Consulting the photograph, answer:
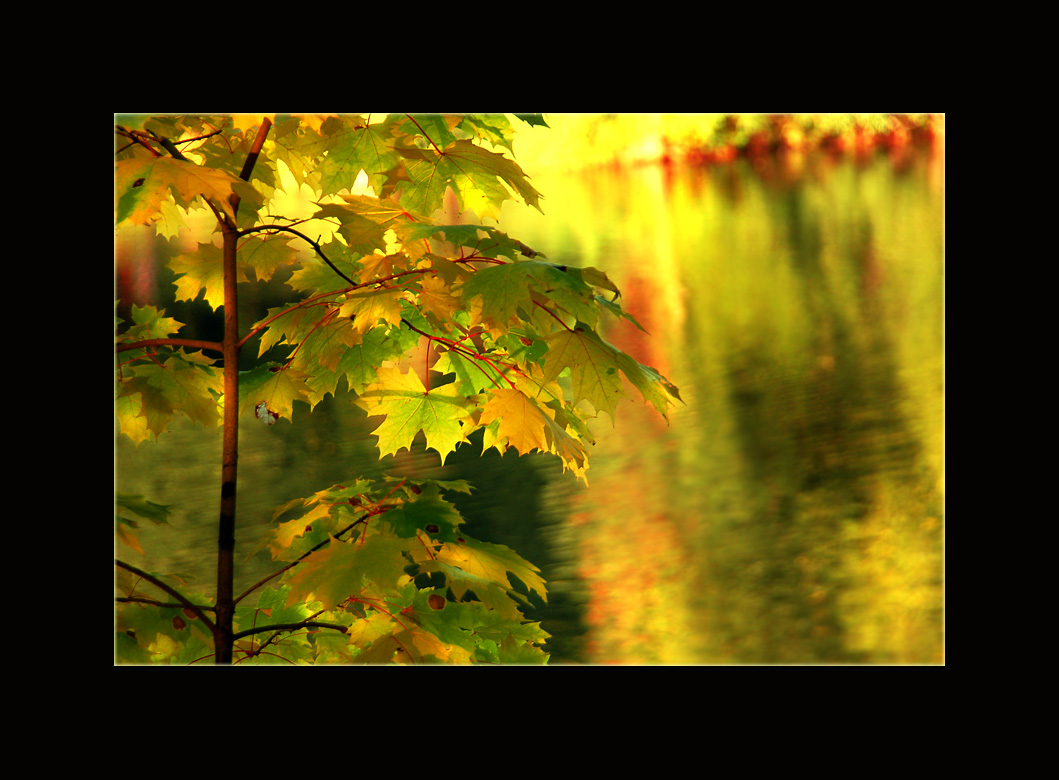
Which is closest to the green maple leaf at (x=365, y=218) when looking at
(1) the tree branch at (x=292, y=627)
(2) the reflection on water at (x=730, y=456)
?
(1) the tree branch at (x=292, y=627)

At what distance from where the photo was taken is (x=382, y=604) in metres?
1.56

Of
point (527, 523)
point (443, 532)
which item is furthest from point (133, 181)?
point (527, 523)

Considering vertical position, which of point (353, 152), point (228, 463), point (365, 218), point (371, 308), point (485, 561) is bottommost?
point (485, 561)

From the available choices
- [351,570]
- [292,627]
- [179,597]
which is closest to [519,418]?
[351,570]

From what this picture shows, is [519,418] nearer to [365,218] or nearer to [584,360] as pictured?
[584,360]

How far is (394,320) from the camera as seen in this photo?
1434 mm

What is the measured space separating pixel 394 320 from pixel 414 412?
244 mm

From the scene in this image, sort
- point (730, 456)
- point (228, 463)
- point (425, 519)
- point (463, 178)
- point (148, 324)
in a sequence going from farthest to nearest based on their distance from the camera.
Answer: point (730, 456) < point (148, 324) < point (228, 463) < point (463, 178) < point (425, 519)

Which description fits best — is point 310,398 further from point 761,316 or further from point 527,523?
point 761,316

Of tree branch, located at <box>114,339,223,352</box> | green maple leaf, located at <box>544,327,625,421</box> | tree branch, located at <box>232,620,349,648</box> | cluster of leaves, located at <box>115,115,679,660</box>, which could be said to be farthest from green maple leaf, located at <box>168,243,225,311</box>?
green maple leaf, located at <box>544,327,625,421</box>

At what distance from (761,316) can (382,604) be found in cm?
570

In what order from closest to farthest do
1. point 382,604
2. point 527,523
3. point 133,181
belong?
point 133,181 → point 382,604 → point 527,523

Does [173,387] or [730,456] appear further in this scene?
[730,456]
